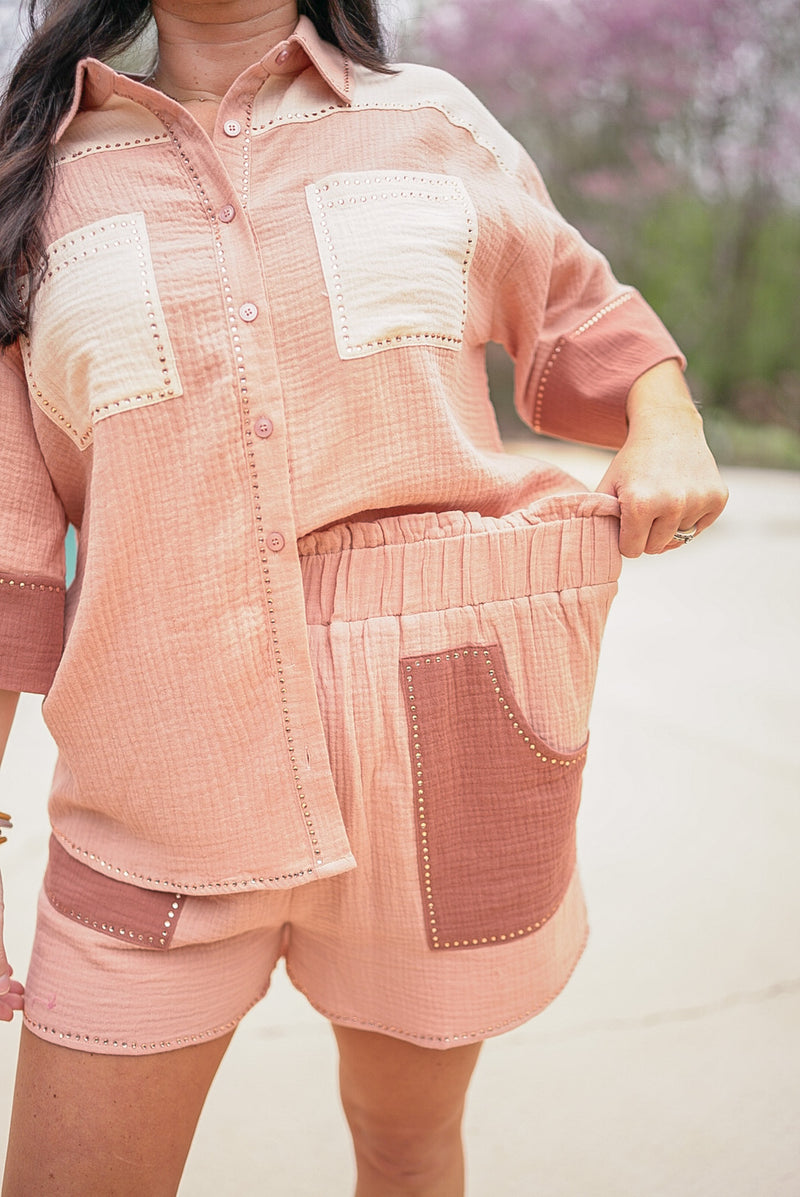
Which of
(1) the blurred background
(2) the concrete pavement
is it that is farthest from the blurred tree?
(2) the concrete pavement

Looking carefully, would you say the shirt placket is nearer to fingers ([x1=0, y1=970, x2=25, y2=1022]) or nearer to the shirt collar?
the shirt collar

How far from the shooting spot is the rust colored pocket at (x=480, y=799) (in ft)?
3.01

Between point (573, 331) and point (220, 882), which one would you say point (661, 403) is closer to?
point (573, 331)

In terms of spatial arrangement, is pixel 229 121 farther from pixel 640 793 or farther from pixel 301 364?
pixel 640 793

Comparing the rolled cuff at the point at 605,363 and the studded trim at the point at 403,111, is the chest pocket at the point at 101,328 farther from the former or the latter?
the rolled cuff at the point at 605,363

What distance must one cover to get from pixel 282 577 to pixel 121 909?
0.30m

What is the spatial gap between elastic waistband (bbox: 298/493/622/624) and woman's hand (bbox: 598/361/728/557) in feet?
0.16

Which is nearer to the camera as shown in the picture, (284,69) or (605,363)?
(284,69)

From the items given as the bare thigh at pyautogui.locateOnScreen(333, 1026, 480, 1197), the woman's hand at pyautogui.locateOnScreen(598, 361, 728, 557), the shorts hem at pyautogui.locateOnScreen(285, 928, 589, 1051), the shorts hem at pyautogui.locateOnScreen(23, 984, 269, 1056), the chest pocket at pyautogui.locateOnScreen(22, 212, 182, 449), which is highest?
the chest pocket at pyautogui.locateOnScreen(22, 212, 182, 449)

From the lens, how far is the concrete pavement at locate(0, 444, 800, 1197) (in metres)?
1.72

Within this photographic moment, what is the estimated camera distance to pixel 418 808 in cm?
93

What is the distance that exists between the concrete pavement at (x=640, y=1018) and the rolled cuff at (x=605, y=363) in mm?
1170

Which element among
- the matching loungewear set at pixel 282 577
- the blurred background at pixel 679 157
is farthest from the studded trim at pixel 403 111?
the blurred background at pixel 679 157

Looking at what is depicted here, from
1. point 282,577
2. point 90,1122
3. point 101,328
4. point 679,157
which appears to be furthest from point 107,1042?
point 679,157
